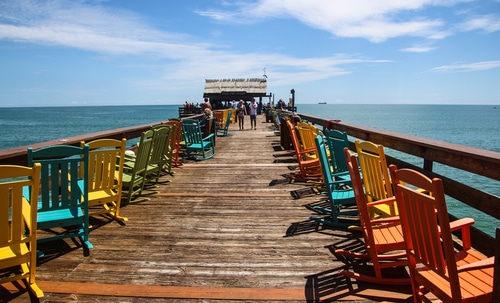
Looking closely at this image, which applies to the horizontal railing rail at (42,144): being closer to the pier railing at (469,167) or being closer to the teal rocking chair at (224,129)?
the pier railing at (469,167)

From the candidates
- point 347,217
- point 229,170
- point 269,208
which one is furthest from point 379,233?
point 229,170

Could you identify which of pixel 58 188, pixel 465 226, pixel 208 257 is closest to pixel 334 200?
pixel 208 257

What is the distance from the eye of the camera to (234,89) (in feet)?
137

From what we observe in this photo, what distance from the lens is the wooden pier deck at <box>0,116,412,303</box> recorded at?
281cm

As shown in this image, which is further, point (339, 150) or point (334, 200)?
point (339, 150)

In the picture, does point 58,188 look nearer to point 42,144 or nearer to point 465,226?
point 42,144

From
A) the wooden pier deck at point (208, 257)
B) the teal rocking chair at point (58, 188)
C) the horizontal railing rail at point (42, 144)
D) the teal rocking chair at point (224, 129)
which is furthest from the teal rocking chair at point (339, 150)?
the teal rocking chair at point (224, 129)

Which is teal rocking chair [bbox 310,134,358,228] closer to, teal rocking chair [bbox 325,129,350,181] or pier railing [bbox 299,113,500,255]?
teal rocking chair [bbox 325,129,350,181]

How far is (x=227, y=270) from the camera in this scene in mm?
3201

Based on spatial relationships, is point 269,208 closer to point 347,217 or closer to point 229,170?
point 347,217

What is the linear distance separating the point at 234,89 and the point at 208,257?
39.1 metres

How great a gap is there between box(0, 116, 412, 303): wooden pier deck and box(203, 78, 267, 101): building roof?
35.6 m

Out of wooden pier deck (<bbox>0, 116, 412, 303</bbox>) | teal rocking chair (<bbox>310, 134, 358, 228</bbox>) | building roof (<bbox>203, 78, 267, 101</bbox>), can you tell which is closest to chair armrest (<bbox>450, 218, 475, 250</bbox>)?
wooden pier deck (<bbox>0, 116, 412, 303</bbox>)

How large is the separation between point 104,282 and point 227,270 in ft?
3.29
